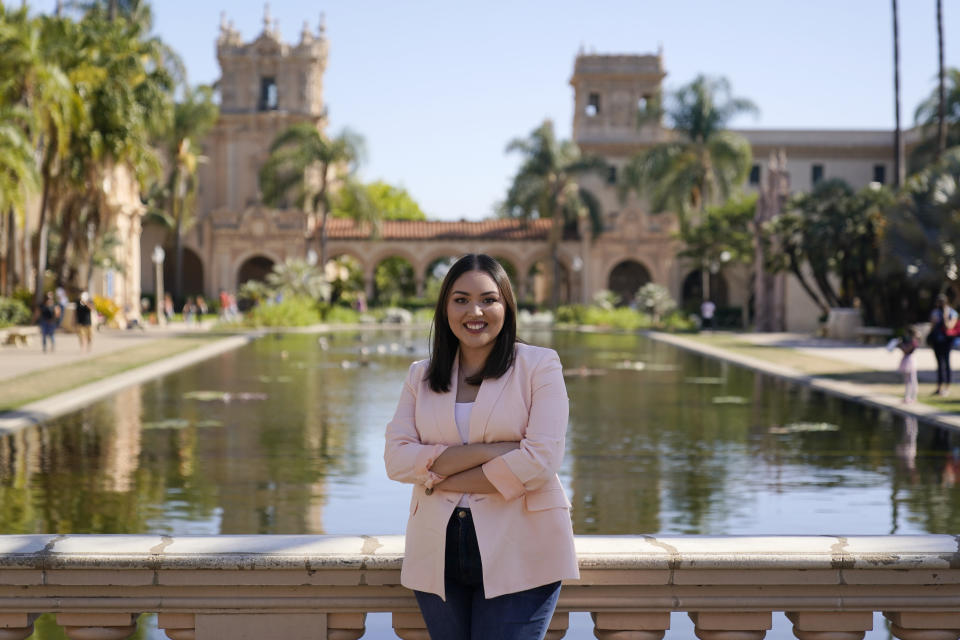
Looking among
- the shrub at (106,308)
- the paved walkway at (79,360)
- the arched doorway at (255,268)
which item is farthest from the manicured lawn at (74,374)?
the arched doorway at (255,268)

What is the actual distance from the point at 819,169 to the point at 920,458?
72.1m

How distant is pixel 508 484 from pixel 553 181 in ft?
205

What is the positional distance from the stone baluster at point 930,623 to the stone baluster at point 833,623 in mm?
129

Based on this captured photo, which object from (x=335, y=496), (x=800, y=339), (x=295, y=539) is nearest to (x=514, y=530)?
(x=295, y=539)

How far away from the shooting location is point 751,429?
15.5m

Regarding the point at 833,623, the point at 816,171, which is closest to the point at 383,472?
the point at 833,623

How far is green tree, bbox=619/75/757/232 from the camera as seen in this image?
200ft

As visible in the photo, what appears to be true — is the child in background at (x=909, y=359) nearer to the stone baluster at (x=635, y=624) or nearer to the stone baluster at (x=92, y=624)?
the stone baluster at (x=635, y=624)

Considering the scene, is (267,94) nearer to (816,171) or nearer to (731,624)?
(816,171)

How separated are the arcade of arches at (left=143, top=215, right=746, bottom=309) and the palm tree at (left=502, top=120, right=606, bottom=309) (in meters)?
2.01

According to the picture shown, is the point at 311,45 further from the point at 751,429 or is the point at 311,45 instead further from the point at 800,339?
the point at 751,429

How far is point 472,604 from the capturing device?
3775mm

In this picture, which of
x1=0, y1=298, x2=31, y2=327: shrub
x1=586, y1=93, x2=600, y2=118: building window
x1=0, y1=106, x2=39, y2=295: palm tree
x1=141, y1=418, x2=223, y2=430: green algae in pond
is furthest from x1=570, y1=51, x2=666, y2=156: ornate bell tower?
x1=141, y1=418, x2=223, y2=430: green algae in pond

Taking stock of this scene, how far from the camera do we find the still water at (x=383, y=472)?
363 inches
